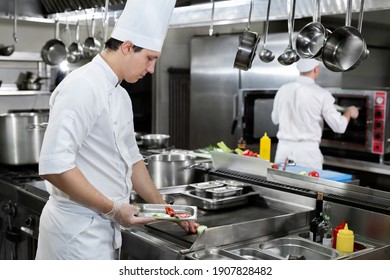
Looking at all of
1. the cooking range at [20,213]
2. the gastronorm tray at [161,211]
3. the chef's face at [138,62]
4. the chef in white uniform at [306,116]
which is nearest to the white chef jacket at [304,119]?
the chef in white uniform at [306,116]

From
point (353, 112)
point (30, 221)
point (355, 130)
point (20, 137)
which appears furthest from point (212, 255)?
point (355, 130)

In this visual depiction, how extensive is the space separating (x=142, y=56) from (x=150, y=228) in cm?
74

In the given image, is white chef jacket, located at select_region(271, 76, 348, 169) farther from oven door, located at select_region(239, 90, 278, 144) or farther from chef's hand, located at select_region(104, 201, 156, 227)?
chef's hand, located at select_region(104, 201, 156, 227)

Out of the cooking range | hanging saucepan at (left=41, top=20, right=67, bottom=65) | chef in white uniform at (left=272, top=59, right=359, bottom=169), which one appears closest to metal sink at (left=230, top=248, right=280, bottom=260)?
the cooking range

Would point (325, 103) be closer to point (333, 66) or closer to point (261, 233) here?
point (333, 66)

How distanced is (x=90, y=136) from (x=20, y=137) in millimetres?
1701

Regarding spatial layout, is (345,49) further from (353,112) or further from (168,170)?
(353,112)

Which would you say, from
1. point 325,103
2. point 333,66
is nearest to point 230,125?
point 325,103

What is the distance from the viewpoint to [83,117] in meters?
1.90

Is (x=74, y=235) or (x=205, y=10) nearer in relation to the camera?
(x=74, y=235)

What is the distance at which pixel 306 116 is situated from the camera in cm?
398

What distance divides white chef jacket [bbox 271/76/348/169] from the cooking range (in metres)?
1.90

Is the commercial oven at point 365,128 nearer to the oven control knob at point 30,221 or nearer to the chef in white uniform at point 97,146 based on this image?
the chef in white uniform at point 97,146

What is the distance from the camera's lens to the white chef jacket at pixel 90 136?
186 cm
